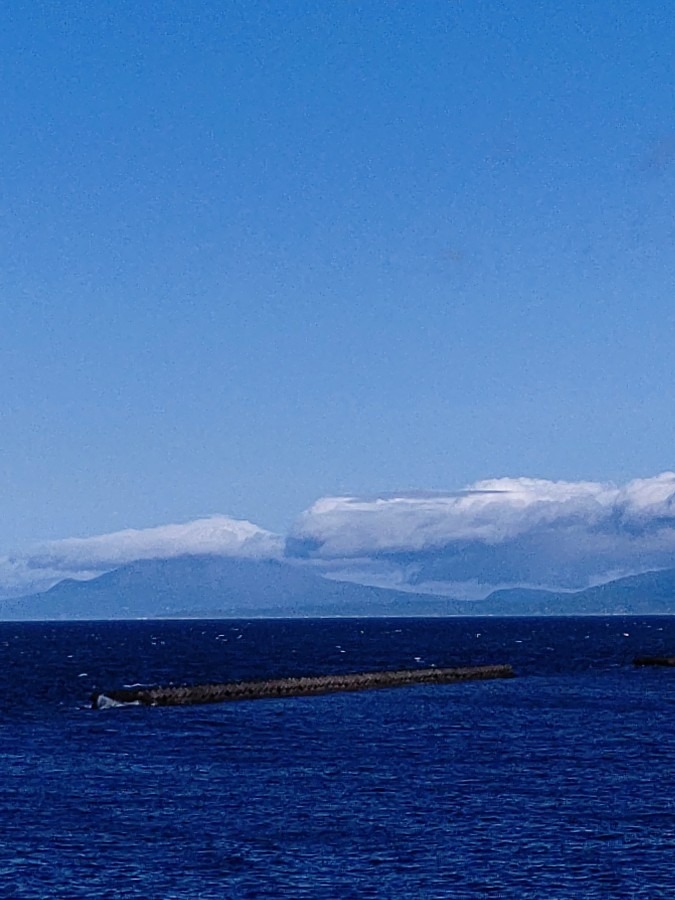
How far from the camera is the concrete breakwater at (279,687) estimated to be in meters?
120

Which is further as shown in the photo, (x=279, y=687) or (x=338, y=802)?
(x=279, y=687)

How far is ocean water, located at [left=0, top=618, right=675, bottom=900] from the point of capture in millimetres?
47719

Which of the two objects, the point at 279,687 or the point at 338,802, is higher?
the point at 279,687

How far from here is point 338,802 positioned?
208ft

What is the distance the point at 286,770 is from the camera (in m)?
74.6

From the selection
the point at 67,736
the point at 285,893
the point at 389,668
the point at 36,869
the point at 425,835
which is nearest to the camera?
the point at 285,893

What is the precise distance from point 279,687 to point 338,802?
71.8m

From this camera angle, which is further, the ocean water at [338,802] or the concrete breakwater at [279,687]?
the concrete breakwater at [279,687]

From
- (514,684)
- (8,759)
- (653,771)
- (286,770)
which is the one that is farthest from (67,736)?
(514,684)

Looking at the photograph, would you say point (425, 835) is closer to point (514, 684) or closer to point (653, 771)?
point (653, 771)

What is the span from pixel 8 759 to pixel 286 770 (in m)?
17.8

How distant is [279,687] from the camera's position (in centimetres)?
13450

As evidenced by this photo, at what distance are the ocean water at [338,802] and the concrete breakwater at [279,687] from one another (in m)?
5.20

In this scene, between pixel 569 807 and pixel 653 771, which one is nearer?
pixel 569 807
